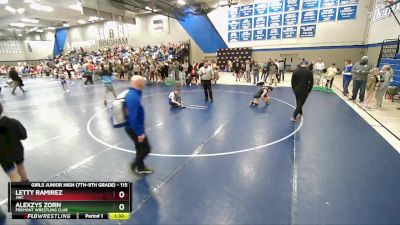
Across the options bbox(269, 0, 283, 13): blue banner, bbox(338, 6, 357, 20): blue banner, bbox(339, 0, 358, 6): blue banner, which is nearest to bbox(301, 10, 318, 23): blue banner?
bbox(338, 6, 357, 20): blue banner

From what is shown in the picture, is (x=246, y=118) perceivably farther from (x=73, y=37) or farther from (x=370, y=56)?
(x=73, y=37)

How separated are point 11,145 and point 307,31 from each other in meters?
23.3

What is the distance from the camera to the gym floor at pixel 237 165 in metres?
3.19

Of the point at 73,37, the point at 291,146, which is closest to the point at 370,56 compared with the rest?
the point at 291,146

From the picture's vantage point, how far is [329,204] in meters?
3.30

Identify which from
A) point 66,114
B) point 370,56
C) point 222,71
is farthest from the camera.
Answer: point 222,71

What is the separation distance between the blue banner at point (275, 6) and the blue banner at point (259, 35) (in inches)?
78.4

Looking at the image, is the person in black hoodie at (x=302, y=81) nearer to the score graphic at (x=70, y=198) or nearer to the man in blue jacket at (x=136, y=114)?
the man in blue jacket at (x=136, y=114)

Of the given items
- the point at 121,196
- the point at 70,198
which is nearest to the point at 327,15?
the point at 121,196

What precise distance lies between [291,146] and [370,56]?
55.9ft

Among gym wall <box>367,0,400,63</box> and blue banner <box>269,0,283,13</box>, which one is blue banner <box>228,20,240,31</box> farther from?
gym wall <box>367,0,400,63</box>

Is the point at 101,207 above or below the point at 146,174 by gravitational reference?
above

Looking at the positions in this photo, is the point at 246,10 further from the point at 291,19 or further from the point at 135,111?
the point at 135,111

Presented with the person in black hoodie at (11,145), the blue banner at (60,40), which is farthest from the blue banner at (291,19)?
the blue banner at (60,40)
